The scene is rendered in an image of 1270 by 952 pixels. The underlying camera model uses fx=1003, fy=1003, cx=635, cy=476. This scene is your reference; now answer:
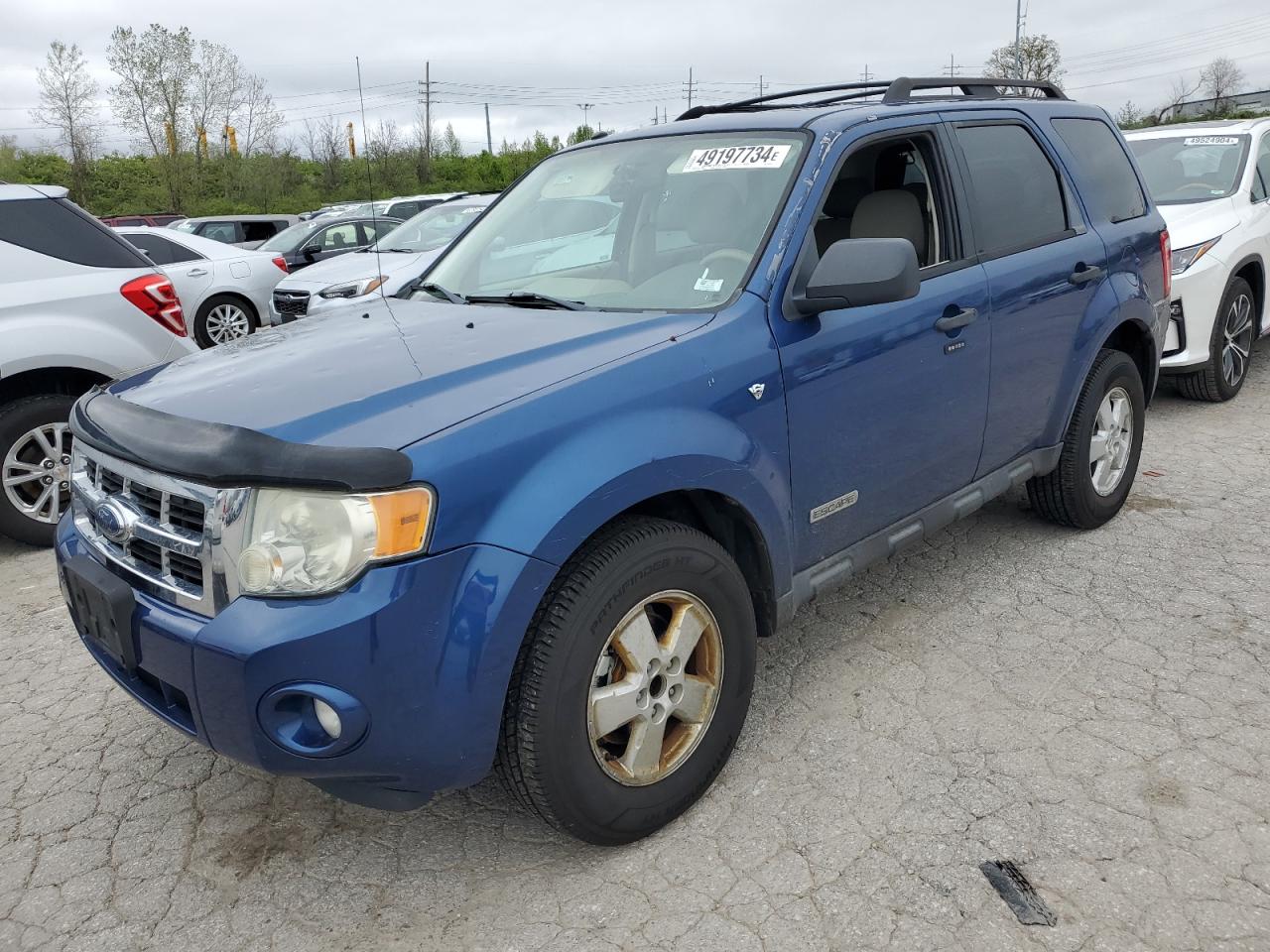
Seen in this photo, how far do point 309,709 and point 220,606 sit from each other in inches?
11.4

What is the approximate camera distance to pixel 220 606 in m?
2.15

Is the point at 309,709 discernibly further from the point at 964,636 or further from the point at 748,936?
the point at 964,636

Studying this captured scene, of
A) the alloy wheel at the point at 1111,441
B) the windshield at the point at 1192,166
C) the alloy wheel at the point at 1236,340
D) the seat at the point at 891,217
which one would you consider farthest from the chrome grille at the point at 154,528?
the windshield at the point at 1192,166

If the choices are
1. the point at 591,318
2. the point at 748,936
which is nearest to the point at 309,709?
the point at 748,936

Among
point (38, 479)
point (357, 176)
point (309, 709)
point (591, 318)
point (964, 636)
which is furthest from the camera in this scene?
point (357, 176)

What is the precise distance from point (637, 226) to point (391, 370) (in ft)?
3.99

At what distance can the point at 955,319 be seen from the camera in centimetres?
340

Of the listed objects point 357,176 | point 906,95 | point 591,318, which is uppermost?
point 357,176

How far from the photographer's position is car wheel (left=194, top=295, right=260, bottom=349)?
962 centimetres

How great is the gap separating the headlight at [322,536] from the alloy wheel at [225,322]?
843 cm

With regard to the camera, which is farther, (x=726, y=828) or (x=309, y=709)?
(x=726, y=828)

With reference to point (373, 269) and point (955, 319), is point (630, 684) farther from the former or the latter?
point (373, 269)

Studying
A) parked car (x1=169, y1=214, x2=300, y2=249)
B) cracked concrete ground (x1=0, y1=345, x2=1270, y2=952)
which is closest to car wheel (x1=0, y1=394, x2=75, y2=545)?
cracked concrete ground (x1=0, y1=345, x2=1270, y2=952)

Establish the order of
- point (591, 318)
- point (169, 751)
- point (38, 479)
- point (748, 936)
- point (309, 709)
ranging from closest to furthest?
point (309, 709)
point (748, 936)
point (591, 318)
point (169, 751)
point (38, 479)
